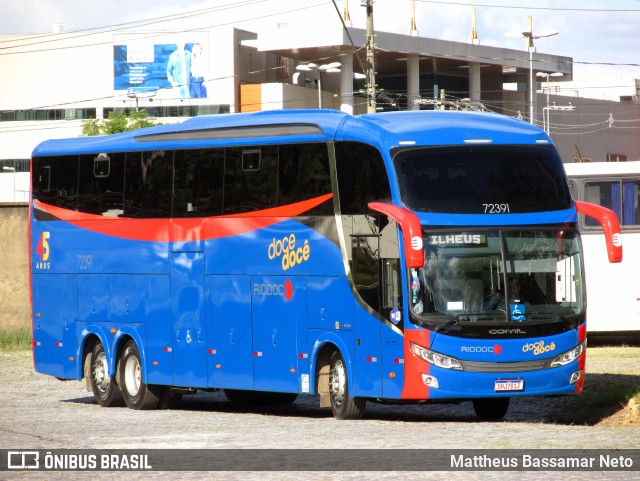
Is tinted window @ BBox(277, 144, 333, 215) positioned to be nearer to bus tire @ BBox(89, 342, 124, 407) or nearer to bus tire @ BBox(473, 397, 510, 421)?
bus tire @ BBox(473, 397, 510, 421)

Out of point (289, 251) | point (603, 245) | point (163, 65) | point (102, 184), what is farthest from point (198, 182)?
point (163, 65)

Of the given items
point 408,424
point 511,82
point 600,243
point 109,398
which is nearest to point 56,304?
point 109,398

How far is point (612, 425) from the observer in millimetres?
18500

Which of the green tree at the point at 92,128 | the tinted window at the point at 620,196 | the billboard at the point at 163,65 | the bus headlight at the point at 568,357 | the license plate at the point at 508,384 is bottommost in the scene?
the license plate at the point at 508,384

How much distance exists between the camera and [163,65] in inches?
4178

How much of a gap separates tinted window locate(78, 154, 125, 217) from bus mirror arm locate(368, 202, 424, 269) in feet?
23.6

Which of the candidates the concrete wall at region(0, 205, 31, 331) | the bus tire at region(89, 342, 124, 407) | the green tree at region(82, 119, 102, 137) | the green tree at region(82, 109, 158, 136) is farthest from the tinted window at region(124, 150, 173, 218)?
the green tree at region(82, 119, 102, 137)

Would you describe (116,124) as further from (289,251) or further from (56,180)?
(289,251)

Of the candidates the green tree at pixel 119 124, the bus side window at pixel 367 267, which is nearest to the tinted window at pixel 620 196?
the bus side window at pixel 367 267

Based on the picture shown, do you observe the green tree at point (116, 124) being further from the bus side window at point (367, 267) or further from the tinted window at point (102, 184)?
the bus side window at point (367, 267)

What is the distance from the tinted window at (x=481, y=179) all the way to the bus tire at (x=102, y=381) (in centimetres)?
808

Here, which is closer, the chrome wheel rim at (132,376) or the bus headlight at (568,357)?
the bus headlight at (568,357)

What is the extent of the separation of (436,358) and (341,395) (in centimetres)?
198

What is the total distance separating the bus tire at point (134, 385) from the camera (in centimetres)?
2342
